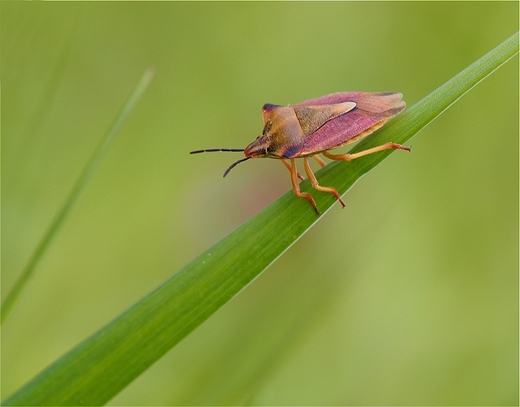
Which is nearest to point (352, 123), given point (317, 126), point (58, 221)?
point (317, 126)

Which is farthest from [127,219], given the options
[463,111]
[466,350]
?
[463,111]

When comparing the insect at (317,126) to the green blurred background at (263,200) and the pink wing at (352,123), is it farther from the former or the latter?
the green blurred background at (263,200)

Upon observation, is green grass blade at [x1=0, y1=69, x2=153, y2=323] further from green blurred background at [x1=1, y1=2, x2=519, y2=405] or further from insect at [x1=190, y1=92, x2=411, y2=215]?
insect at [x1=190, y1=92, x2=411, y2=215]

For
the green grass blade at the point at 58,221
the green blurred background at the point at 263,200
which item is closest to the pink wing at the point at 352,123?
the green blurred background at the point at 263,200

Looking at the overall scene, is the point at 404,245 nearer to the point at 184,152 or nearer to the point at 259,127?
the point at 259,127

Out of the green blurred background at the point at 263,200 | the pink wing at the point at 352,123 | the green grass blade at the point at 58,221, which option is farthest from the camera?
the green blurred background at the point at 263,200

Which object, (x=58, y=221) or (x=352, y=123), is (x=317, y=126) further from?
(x=58, y=221)

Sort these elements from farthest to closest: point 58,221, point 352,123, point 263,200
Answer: point 263,200 < point 352,123 < point 58,221
